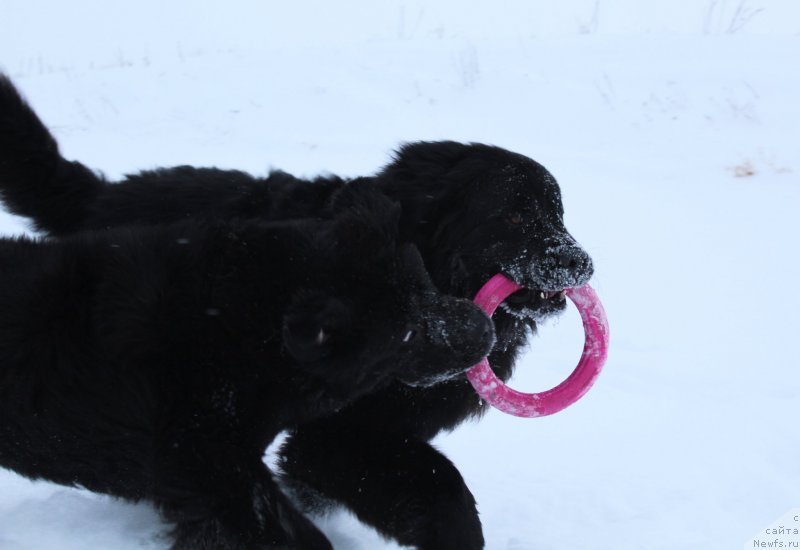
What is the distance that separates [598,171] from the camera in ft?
31.0

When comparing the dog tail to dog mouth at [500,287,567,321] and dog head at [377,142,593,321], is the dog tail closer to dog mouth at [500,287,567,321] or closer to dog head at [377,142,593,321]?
dog head at [377,142,593,321]

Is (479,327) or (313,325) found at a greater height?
(479,327)

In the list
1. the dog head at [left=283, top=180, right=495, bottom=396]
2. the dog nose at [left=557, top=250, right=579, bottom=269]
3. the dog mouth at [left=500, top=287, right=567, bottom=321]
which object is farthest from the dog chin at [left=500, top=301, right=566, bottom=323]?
the dog head at [left=283, top=180, right=495, bottom=396]

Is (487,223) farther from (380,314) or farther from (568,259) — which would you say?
(380,314)

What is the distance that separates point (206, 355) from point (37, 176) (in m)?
2.31

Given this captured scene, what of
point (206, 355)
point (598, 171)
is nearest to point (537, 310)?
point (206, 355)

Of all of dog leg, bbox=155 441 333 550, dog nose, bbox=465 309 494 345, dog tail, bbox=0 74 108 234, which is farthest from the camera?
dog tail, bbox=0 74 108 234

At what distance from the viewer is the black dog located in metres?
3.89

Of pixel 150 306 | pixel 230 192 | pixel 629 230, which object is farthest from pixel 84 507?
pixel 629 230

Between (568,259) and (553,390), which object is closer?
(568,259)

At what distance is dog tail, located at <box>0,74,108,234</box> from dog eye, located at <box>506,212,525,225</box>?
2.37m

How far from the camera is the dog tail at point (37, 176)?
194 inches

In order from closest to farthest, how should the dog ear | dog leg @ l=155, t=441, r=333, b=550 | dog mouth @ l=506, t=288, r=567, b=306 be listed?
the dog ear < dog leg @ l=155, t=441, r=333, b=550 < dog mouth @ l=506, t=288, r=567, b=306

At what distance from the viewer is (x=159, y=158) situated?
1033 centimetres
